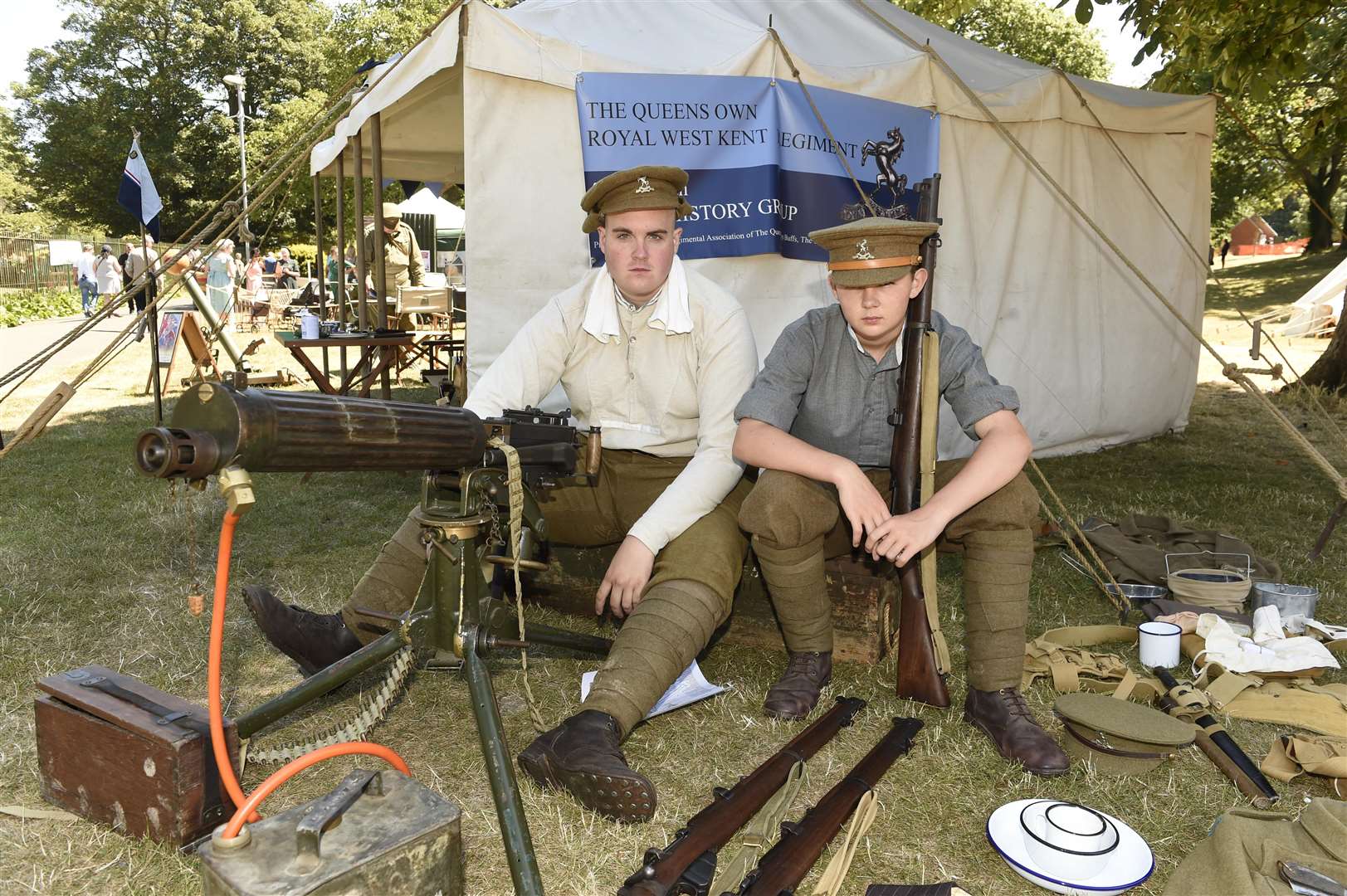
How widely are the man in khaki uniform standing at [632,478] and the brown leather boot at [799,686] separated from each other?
15.5 inches

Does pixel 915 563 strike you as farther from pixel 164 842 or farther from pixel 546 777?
pixel 164 842

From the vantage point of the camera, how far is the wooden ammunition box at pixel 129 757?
2.20m

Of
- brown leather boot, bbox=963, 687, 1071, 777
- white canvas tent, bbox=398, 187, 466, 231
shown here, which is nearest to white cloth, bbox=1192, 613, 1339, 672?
brown leather boot, bbox=963, 687, 1071, 777

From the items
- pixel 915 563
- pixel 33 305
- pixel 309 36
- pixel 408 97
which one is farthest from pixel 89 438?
pixel 309 36

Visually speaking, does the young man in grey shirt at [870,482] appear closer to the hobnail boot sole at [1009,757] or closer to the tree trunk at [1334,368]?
the hobnail boot sole at [1009,757]

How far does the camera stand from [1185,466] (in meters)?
6.79

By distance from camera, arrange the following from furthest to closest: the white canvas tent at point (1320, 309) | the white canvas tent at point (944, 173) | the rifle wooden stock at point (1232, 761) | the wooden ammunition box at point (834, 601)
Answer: the white canvas tent at point (1320, 309)
the white canvas tent at point (944, 173)
the wooden ammunition box at point (834, 601)
the rifle wooden stock at point (1232, 761)

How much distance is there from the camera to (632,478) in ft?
11.1

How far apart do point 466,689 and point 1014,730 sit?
1720 mm

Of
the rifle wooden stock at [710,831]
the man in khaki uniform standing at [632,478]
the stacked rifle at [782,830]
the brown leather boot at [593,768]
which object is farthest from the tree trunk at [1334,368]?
the brown leather boot at [593,768]

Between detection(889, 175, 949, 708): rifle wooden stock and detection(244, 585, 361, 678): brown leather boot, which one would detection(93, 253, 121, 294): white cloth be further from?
detection(889, 175, 949, 708): rifle wooden stock

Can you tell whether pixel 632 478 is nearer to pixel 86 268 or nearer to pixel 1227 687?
pixel 1227 687

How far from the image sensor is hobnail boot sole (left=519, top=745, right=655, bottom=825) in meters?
2.28

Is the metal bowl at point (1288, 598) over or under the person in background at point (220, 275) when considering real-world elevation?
under
